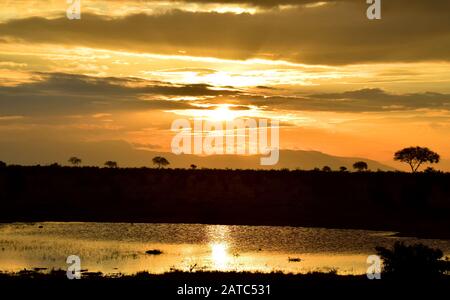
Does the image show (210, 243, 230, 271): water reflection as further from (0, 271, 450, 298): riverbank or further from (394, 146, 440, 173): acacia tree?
(394, 146, 440, 173): acacia tree

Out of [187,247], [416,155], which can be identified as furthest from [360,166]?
[187,247]

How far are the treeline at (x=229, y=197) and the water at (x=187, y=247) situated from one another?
7.76 metres

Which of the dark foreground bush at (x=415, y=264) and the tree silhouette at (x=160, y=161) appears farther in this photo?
the tree silhouette at (x=160, y=161)

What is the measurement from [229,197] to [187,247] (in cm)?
3752

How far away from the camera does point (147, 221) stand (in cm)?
6850

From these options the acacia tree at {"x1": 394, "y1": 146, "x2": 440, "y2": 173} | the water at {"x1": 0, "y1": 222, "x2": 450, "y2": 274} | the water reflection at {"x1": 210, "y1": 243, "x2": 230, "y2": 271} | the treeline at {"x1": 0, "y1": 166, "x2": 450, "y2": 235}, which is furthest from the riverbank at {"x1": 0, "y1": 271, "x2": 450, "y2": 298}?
the acacia tree at {"x1": 394, "y1": 146, "x2": 440, "y2": 173}

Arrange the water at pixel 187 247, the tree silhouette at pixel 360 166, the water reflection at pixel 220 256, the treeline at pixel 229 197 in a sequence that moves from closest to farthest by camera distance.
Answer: the water at pixel 187 247, the water reflection at pixel 220 256, the treeline at pixel 229 197, the tree silhouette at pixel 360 166

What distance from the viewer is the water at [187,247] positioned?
36.8 meters

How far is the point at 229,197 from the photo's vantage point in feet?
274

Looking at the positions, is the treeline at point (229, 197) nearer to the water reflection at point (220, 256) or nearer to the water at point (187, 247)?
the water at point (187, 247)
